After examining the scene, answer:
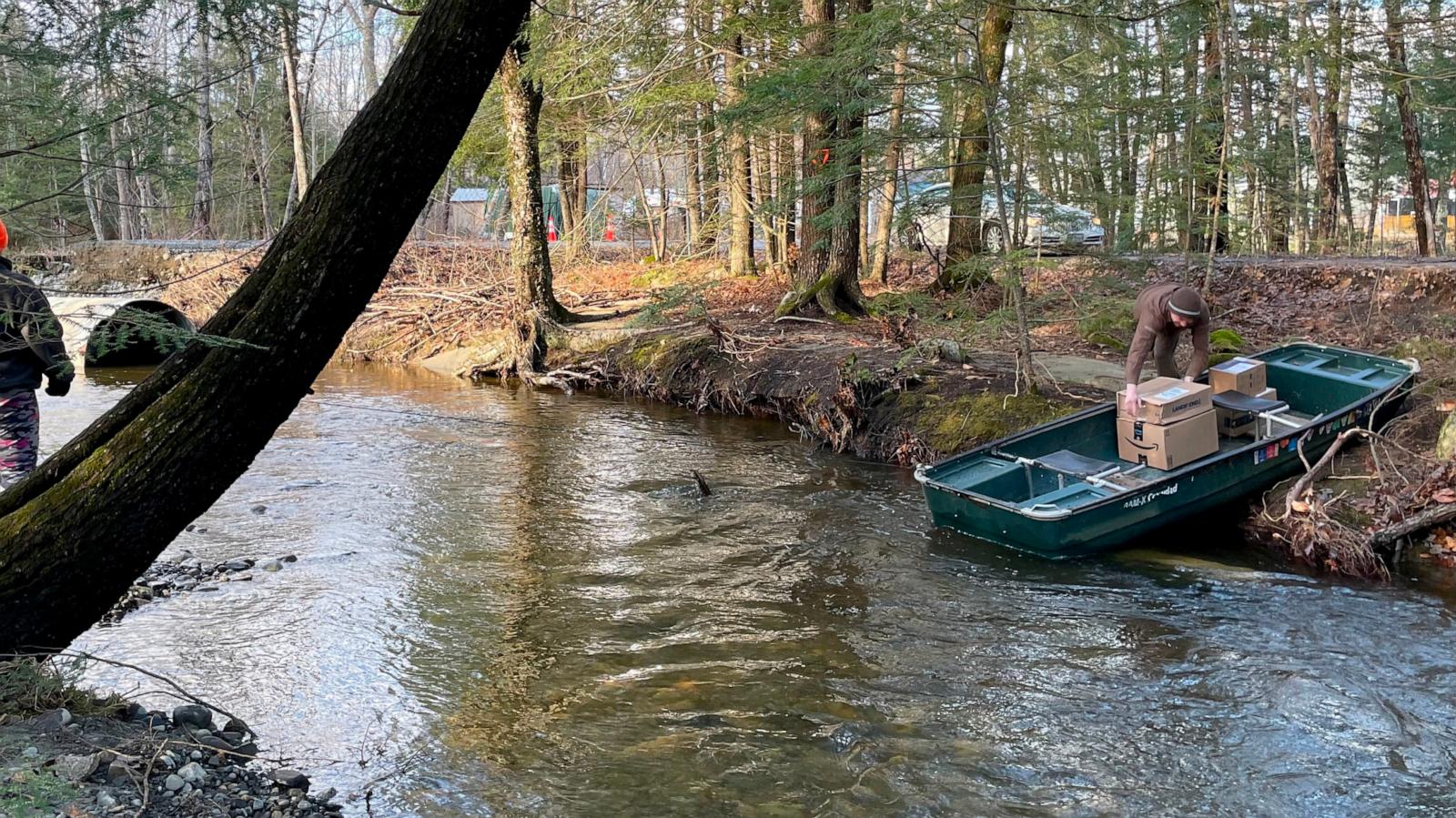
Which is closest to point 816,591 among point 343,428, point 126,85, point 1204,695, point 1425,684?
point 1204,695

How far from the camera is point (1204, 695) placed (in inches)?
257

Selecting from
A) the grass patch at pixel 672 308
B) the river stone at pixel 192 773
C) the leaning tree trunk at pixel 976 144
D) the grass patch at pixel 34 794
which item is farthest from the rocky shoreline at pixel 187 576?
the grass patch at pixel 672 308

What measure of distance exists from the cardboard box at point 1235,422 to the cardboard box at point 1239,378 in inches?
6.9

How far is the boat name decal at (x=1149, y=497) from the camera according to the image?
8.59m

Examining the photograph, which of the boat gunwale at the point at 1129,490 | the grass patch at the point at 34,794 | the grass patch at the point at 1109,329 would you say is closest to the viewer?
the grass patch at the point at 34,794

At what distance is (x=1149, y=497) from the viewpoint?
28.4ft

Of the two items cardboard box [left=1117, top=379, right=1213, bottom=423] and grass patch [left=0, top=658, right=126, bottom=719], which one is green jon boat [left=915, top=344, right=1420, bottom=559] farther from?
grass patch [left=0, top=658, right=126, bottom=719]

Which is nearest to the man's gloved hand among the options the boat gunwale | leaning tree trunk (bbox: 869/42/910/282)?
the boat gunwale

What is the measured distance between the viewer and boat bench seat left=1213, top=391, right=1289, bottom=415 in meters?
9.76

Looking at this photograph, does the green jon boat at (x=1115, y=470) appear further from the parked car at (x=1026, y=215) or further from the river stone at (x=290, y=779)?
the river stone at (x=290, y=779)

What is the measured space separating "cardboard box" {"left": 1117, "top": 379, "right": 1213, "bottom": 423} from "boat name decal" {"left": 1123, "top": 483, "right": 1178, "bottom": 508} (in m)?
0.62

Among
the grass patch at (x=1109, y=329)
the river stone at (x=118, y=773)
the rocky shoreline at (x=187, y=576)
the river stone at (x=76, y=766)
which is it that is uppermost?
the grass patch at (x=1109, y=329)

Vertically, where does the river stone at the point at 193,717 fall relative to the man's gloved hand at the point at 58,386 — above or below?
below

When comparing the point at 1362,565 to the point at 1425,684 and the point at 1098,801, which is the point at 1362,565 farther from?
the point at 1098,801
